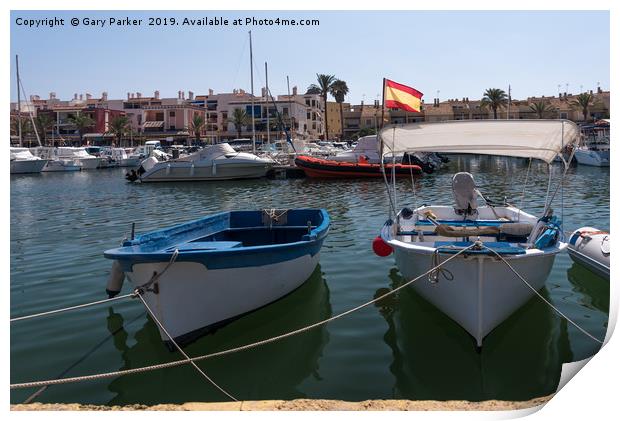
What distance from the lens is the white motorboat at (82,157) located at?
60.3m

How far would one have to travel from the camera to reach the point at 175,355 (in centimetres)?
714

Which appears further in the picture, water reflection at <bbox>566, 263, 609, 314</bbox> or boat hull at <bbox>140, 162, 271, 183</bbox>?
boat hull at <bbox>140, 162, 271, 183</bbox>

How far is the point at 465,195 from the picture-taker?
11.2 metres

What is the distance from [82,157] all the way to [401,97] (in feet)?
196

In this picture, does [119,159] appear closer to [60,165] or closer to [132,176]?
[60,165]

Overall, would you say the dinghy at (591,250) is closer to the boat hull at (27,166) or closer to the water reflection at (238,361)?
the water reflection at (238,361)

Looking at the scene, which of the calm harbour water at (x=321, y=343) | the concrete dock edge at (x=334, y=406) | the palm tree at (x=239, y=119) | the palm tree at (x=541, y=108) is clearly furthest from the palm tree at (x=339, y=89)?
the concrete dock edge at (x=334, y=406)

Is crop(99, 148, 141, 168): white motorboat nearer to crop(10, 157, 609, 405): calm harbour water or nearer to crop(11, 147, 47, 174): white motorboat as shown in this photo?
crop(11, 147, 47, 174): white motorboat

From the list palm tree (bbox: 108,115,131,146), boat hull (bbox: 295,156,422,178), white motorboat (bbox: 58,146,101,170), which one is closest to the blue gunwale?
boat hull (bbox: 295,156,422,178)

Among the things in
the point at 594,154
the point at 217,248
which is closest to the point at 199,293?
the point at 217,248

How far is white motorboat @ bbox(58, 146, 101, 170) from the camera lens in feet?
198

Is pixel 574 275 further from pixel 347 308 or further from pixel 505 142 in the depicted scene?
pixel 347 308

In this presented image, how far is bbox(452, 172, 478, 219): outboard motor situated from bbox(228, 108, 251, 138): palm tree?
76004 millimetres

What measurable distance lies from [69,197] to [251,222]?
23236 mm
